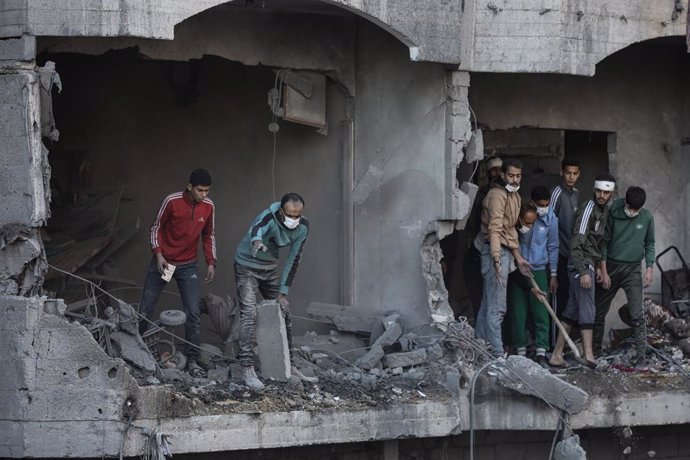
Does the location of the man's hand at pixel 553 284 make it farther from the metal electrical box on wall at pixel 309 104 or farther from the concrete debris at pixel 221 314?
the concrete debris at pixel 221 314

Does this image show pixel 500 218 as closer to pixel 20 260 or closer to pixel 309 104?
pixel 309 104

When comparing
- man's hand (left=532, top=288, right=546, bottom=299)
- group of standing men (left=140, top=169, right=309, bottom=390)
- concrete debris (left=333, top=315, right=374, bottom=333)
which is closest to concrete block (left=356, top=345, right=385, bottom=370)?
concrete debris (left=333, top=315, right=374, bottom=333)

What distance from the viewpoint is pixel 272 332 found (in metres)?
12.7

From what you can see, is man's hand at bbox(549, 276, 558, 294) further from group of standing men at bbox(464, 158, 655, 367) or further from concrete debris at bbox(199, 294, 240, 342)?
concrete debris at bbox(199, 294, 240, 342)

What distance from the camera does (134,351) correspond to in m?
12.5

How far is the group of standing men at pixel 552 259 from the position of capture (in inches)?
548

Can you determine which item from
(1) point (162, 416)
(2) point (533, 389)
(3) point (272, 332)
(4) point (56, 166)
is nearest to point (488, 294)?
(2) point (533, 389)

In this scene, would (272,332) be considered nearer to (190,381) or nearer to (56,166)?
(190,381)

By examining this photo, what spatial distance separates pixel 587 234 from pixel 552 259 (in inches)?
18.5

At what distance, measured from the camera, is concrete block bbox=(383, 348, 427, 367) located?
1373cm

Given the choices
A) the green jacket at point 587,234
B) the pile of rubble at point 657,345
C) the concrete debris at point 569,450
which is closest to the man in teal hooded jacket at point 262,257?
the concrete debris at point 569,450

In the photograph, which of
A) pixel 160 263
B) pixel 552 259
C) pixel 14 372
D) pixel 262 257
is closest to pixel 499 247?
pixel 552 259

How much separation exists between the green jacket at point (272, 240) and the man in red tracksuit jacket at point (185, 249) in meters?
0.44

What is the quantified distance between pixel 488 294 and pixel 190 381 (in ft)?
10.1
